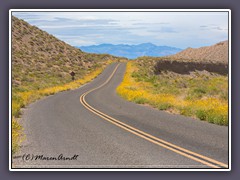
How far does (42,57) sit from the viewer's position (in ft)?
310

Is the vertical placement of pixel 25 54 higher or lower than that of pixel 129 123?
higher

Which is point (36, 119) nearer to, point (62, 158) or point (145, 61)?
point (62, 158)

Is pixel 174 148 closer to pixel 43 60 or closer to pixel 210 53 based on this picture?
pixel 43 60

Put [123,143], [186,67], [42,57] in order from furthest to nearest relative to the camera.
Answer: [186,67]
[42,57]
[123,143]

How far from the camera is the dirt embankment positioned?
92.8 m

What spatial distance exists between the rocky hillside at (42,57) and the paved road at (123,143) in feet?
150

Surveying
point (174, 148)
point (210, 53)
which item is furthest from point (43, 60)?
point (210, 53)

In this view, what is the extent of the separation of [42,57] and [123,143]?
86575 mm

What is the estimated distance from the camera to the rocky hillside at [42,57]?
246 ft

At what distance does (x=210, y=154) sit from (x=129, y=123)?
5.93 metres

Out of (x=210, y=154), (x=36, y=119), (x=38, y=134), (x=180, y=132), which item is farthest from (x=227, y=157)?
Result: (x=36, y=119)

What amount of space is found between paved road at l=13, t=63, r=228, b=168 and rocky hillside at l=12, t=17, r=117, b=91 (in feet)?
150

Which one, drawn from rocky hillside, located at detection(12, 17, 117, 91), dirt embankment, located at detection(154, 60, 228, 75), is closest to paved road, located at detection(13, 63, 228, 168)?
rocky hillside, located at detection(12, 17, 117, 91)

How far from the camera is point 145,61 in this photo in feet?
344
